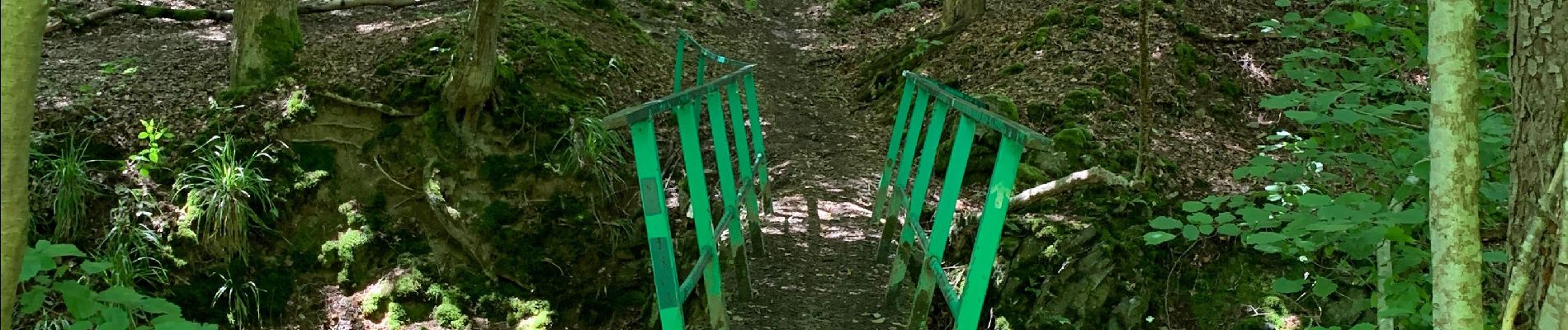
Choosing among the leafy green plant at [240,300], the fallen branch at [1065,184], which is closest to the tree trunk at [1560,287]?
the fallen branch at [1065,184]

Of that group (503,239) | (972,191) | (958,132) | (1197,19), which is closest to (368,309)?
(503,239)

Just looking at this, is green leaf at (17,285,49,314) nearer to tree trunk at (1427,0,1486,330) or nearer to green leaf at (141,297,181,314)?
green leaf at (141,297,181,314)

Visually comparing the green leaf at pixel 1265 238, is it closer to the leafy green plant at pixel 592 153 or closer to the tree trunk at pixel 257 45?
the leafy green plant at pixel 592 153

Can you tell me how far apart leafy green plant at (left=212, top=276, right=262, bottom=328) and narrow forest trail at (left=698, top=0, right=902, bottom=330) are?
349cm

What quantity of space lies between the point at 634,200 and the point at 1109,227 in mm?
3316

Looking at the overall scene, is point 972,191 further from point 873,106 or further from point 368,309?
point 368,309

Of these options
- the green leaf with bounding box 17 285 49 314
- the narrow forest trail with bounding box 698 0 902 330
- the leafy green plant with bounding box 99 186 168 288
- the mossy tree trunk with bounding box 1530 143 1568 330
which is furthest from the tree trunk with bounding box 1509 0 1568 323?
the leafy green plant with bounding box 99 186 168 288

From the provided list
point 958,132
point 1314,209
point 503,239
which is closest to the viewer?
point 1314,209

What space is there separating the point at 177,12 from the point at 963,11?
7624 millimetres

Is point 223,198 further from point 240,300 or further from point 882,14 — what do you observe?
point 882,14

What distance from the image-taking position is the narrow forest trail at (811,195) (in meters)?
5.10

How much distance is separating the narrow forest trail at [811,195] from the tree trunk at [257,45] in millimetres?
3803

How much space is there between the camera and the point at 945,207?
418cm

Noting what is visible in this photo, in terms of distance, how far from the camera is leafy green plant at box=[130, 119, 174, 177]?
6.88m
